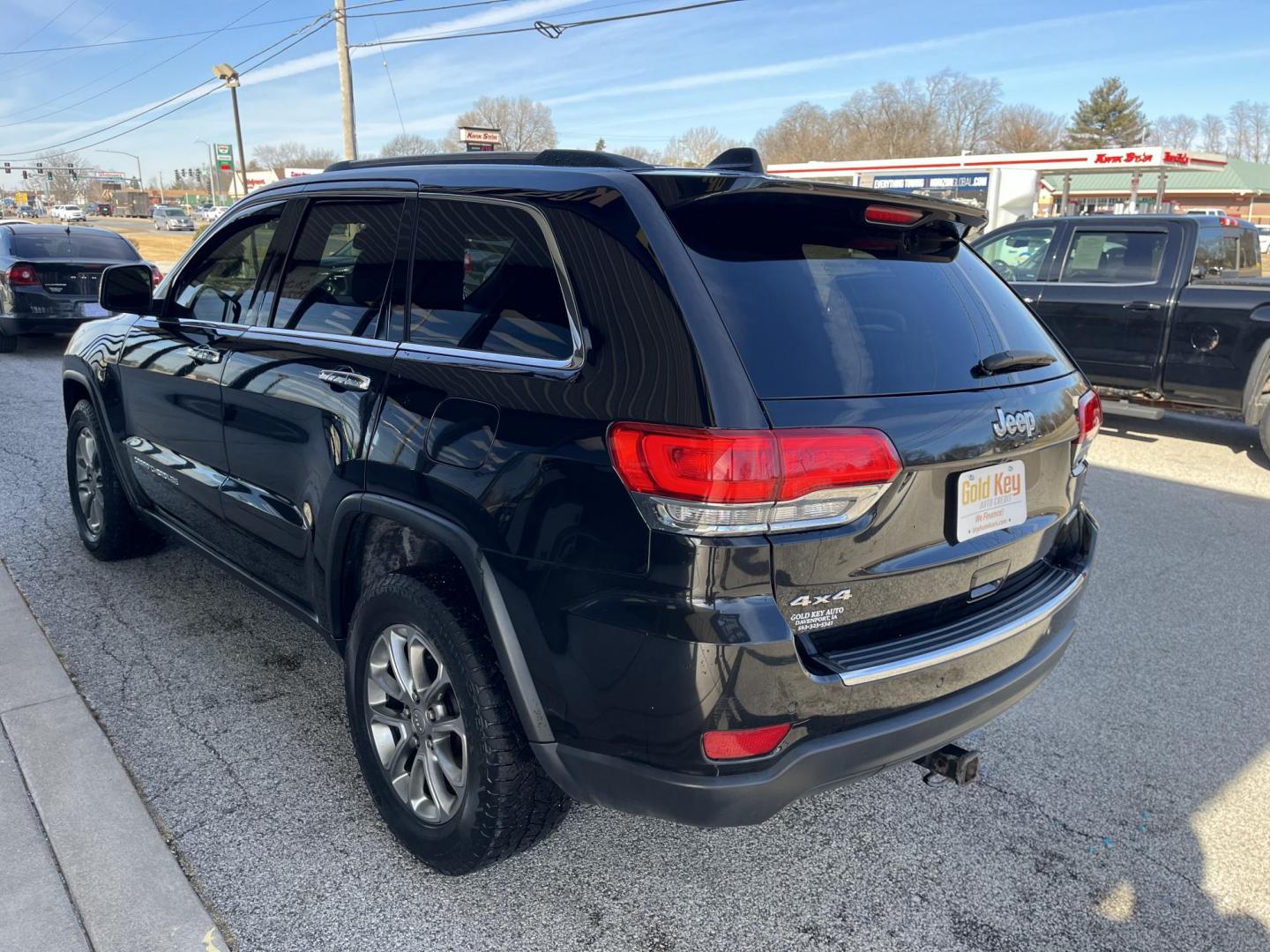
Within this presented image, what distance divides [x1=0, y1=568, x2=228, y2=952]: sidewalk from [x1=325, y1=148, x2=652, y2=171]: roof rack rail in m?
2.15

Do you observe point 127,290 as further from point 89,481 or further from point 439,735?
point 439,735

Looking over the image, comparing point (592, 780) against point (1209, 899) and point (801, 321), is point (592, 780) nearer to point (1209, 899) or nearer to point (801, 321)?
point (801, 321)

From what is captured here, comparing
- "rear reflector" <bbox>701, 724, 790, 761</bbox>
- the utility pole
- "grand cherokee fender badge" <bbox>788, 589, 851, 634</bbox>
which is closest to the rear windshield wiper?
"grand cherokee fender badge" <bbox>788, 589, 851, 634</bbox>

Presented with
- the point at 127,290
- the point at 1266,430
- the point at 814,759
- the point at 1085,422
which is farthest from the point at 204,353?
the point at 1266,430

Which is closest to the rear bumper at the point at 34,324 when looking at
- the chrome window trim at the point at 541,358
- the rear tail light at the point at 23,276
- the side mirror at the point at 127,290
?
the rear tail light at the point at 23,276

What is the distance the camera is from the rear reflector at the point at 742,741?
6.59 feet

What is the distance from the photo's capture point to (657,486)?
200 centimetres

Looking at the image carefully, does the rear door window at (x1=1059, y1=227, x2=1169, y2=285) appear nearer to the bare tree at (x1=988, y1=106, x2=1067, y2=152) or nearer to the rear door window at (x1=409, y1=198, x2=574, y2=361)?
the rear door window at (x1=409, y1=198, x2=574, y2=361)

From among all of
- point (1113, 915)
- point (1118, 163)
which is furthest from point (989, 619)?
point (1118, 163)

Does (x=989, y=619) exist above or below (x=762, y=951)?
above

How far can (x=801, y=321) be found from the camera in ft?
7.20

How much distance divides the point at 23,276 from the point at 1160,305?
1227cm

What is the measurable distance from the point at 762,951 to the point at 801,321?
5.09 ft

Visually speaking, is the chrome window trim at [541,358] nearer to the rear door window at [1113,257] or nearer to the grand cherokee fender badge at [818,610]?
the grand cherokee fender badge at [818,610]
